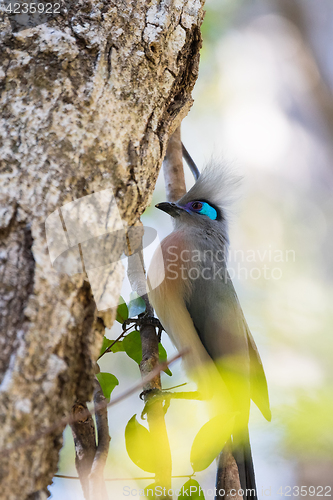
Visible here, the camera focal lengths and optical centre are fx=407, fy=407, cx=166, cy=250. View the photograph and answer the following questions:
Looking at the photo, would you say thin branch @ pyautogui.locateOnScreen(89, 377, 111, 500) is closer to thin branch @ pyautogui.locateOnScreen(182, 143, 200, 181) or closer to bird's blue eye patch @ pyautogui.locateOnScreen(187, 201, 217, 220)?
bird's blue eye patch @ pyautogui.locateOnScreen(187, 201, 217, 220)

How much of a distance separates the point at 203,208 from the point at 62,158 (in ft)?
7.44

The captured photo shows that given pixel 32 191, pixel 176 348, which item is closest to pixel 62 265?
pixel 32 191

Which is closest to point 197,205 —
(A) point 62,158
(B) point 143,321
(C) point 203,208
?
(C) point 203,208

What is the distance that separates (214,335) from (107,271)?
4.86ft

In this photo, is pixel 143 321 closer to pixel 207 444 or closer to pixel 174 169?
pixel 207 444

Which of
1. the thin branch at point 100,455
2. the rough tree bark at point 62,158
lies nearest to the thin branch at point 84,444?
the thin branch at point 100,455

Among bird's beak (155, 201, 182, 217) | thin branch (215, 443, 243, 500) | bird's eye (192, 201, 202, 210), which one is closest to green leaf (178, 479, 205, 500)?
thin branch (215, 443, 243, 500)

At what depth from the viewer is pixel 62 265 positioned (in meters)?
1.08

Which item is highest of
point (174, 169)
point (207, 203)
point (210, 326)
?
point (174, 169)

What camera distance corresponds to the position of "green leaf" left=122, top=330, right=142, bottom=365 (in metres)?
2.26

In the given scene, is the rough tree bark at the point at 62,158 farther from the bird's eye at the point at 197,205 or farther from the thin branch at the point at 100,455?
the bird's eye at the point at 197,205

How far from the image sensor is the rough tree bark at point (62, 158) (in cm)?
94

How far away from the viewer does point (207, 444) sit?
70.3 inches

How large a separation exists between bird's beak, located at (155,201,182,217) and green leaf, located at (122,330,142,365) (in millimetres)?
1219
